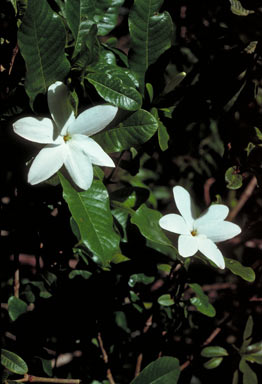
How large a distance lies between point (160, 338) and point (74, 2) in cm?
92

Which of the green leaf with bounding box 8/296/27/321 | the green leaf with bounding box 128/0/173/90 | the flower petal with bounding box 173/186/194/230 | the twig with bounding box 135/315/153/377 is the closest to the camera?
the green leaf with bounding box 128/0/173/90

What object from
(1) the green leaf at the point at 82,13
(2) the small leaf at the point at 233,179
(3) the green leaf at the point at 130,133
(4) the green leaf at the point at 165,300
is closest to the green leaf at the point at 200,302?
(4) the green leaf at the point at 165,300

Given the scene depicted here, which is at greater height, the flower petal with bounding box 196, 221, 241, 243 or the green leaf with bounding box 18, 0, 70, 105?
the green leaf with bounding box 18, 0, 70, 105

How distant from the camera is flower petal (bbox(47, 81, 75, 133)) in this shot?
0.72m

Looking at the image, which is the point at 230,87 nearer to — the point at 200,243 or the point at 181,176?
the point at 200,243

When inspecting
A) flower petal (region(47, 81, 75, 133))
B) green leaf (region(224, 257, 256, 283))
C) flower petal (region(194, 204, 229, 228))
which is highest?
flower petal (region(47, 81, 75, 133))

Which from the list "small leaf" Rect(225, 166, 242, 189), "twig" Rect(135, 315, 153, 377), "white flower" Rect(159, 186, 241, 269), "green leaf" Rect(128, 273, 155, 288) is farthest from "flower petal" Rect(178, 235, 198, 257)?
"twig" Rect(135, 315, 153, 377)

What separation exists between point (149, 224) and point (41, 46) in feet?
1.40

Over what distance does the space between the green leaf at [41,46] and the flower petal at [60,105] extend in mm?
39

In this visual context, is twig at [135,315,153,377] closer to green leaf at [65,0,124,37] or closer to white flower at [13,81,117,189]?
white flower at [13,81,117,189]

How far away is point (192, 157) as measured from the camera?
181 cm

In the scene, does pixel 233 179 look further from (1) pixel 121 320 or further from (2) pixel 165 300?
(1) pixel 121 320

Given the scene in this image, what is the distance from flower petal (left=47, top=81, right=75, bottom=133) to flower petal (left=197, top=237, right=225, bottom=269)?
1.28 ft

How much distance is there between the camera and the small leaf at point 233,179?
95 cm
